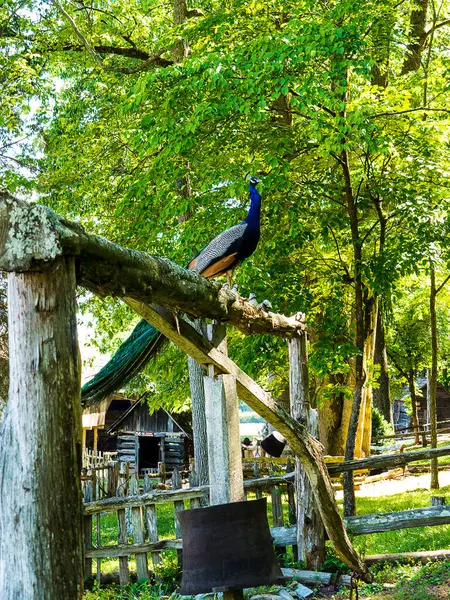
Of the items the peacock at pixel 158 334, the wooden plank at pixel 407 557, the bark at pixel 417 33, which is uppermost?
the bark at pixel 417 33

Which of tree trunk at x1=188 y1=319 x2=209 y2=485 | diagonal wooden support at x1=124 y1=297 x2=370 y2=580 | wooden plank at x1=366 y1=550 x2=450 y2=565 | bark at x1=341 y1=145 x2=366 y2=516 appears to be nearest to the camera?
diagonal wooden support at x1=124 y1=297 x2=370 y2=580

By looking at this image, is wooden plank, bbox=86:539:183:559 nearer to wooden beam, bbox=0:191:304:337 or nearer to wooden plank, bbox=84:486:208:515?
wooden plank, bbox=84:486:208:515

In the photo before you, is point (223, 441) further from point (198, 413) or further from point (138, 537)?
point (198, 413)

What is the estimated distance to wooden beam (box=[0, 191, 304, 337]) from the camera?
2.69 meters

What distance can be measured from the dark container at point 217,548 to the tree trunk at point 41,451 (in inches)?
82.8

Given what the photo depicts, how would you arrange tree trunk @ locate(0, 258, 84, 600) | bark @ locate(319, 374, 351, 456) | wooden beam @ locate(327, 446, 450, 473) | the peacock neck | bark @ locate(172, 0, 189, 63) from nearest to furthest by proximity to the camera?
tree trunk @ locate(0, 258, 84, 600) → the peacock neck → wooden beam @ locate(327, 446, 450, 473) → bark @ locate(172, 0, 189, 63) → bark @ locate(319, 374, 351, 456)

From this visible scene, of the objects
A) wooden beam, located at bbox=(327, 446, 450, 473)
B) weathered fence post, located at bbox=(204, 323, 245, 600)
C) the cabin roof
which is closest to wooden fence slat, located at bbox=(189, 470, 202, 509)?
wooden beam, located at bbox=(327, 446, 450, 473)

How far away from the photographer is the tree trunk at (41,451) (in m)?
2.50

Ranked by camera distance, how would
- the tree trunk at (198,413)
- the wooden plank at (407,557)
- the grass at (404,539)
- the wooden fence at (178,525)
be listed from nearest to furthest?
the wooden plank at (407,557), the wooden fence at (178,525), the grass at (404,539), the tree trunk at (198,413)

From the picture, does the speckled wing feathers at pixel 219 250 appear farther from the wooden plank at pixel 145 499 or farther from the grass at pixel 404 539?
the grass at pixel 404 539

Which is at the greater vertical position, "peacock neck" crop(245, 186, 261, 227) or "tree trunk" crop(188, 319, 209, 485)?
"peacock neck" crop(245, 186, 261, 227)

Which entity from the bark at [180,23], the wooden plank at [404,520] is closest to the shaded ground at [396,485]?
the wooden plank at [404,520]

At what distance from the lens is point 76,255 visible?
301cm

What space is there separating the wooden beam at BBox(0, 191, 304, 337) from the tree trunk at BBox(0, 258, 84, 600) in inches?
4.3
